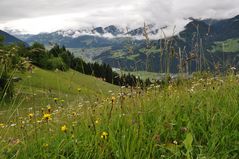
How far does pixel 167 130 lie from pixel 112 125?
70 cm

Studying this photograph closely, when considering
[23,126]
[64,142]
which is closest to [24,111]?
[23,126]

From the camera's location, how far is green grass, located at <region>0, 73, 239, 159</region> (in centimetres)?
414

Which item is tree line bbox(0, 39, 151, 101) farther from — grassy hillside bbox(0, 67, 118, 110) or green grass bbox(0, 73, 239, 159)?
green grass bbox(0, 73, 239, 159)

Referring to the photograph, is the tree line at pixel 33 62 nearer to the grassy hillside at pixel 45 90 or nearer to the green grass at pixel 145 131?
the grassy hillside at pixel 45 90

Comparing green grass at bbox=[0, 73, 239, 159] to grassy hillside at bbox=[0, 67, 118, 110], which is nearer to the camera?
green grass at bbox=[0, 73, 239, 159]

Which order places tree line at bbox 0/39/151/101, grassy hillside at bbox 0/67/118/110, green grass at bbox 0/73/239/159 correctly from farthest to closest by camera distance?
grassy hillside at bbox 0/67/118/110 → tree line at bbox 0/39/151/101 → green grass at bbox 0/73/239/159

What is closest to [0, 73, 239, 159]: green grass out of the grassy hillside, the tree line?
the grassy hillside

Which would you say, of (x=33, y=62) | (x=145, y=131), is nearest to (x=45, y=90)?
(x=33, y=62)

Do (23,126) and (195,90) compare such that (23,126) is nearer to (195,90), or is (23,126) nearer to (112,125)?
(112,125)

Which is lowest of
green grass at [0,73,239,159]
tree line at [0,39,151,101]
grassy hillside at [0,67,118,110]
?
green grass at [0,73,239,159]

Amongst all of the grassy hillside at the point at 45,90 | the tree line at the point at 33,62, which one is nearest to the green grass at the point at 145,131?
the grassy hillside at the point at 45,90

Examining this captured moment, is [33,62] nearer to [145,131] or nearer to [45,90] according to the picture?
[45,90]

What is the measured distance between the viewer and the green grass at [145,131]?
414cm

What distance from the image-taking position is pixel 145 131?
461 centimetres
